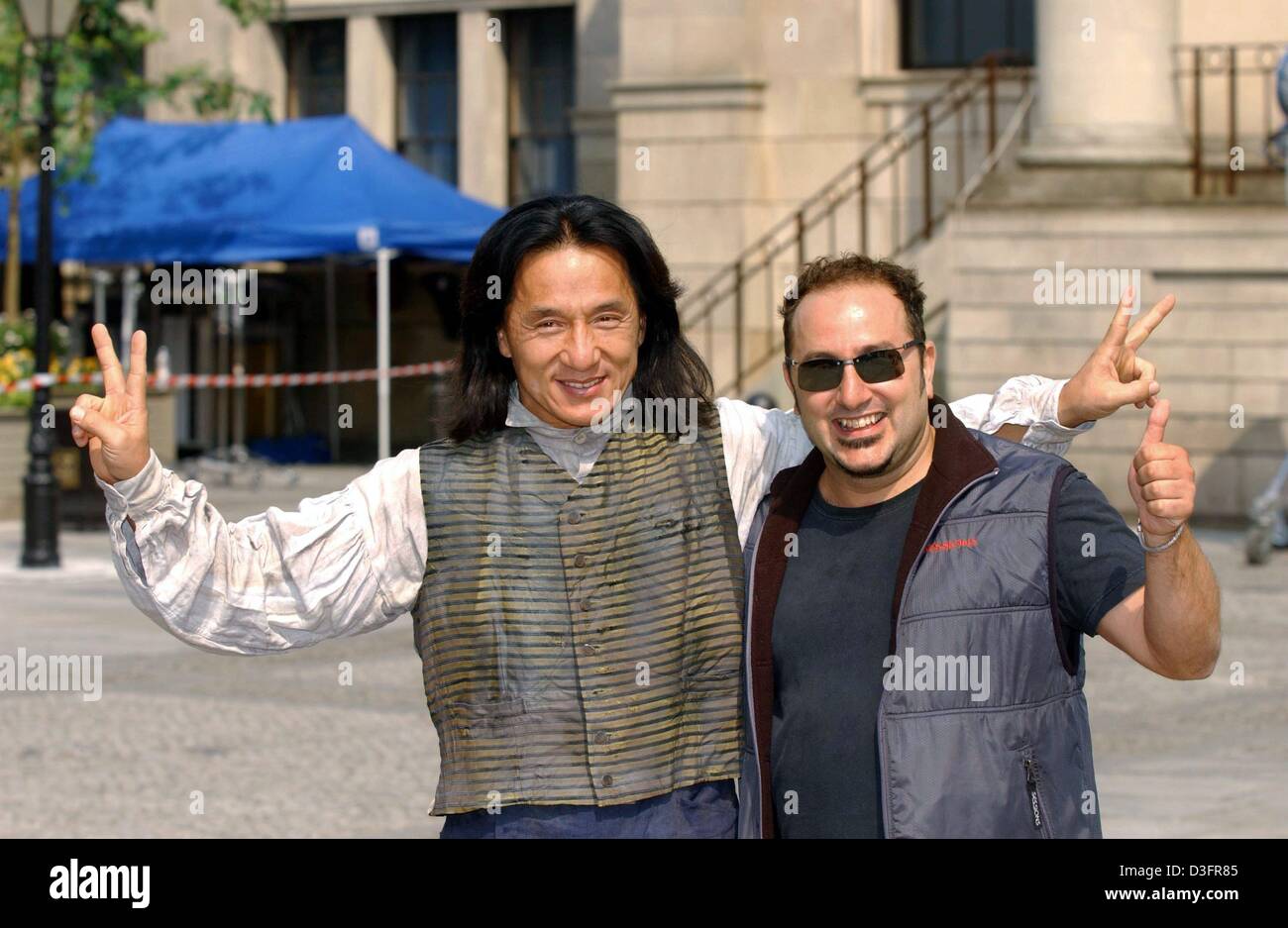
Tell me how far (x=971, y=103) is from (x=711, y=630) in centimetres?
2077

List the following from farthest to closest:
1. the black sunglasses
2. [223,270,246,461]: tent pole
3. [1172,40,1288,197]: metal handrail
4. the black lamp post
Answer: [223,270,246,461]: tent pole < [1172,40,1288,197]: metal handrail < the black lamp post < the black sunglasses

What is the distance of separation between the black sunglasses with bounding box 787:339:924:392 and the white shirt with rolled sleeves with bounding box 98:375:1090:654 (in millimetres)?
278

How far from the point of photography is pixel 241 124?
25.0 metres

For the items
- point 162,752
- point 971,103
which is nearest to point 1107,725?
point 162,752

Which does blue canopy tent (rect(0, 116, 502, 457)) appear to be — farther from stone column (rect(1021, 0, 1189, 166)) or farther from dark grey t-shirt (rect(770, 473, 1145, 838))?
dark grey t-shirt (rect(770, 473, 1145, 838))

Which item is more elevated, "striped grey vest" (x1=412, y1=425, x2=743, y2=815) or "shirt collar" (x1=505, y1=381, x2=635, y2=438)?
"shirt collar" (x1=505, y1=381, x2=635, y2=438)

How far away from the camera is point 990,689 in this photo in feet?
10.9

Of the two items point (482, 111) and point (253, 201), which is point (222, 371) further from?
point (253, 201)

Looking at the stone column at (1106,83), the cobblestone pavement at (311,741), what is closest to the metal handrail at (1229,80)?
the stone column at (1106,83)

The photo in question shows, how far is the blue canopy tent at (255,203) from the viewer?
22297 millimetres

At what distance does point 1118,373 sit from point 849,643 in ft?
2.51

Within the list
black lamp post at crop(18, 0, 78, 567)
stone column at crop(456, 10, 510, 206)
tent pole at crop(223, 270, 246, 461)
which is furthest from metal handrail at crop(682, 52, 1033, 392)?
black lamp post at crop(18, 0, 78, 567)

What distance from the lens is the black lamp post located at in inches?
653
